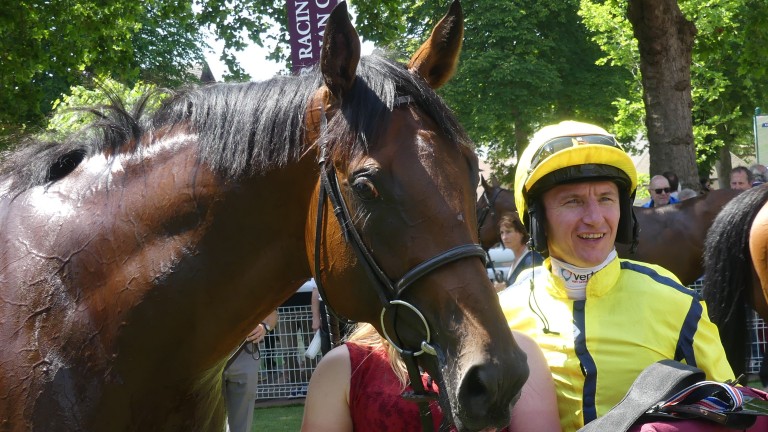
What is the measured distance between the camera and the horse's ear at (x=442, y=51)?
7.19 ft

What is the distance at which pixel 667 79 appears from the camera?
10.5m

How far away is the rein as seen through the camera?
1.90m

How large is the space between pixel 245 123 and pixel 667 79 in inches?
366

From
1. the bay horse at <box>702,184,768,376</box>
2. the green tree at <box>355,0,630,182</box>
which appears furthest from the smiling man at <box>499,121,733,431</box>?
the green tree at <box>355,0,630,182</box>

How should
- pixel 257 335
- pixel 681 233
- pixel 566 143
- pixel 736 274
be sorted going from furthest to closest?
pixel 681 233 < pixel 257 335 < pixel 736 274 < pixel 566 143

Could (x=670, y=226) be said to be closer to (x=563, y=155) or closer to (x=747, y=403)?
(x=563, y=155)

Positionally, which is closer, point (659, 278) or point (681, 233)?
point (659, 278)

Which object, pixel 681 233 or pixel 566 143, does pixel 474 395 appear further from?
pixel 681 233

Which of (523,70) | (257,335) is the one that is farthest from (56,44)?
(523,70)

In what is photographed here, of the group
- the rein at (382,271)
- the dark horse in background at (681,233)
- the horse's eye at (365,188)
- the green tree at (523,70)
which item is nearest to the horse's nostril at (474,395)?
the rein at (382,271)

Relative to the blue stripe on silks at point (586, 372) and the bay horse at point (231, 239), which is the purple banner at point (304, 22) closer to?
the bay horse at point (231, 239)

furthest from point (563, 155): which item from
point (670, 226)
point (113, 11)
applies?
point (113, 11)

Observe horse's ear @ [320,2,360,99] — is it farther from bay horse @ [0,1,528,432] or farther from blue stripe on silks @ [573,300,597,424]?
blue stripe on silks @ [573,300,597,424]

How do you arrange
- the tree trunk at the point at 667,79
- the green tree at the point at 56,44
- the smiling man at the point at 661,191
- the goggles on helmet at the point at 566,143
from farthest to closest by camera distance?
the tree trunk at the point at 667,79
the smiling man at the point at 661,191
the green tree at the point at 56,44
the goggles on helmet at the point at 566,143
